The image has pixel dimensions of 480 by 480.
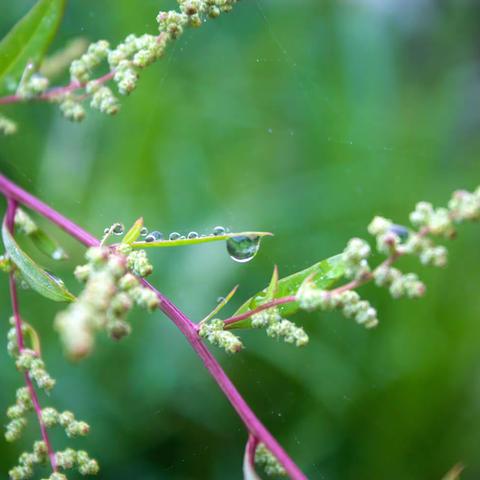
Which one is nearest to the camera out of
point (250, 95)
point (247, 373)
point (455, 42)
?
point (247, 373)

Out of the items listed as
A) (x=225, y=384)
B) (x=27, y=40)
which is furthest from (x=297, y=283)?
(x=27, y=40)

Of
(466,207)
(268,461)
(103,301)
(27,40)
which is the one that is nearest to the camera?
(103,301)

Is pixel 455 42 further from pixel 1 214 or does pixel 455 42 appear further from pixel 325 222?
pixel 1 214

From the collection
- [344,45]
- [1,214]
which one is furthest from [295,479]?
[344,45]

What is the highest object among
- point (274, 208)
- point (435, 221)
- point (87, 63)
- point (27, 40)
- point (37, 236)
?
point (27, 40)

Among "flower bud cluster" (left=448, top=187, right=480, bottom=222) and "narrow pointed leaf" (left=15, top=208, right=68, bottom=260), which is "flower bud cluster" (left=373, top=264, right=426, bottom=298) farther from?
"narrow pointed leaf" (left=15, top=208, right=68, bottom=260)

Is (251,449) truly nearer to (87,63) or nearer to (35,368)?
(35,368)

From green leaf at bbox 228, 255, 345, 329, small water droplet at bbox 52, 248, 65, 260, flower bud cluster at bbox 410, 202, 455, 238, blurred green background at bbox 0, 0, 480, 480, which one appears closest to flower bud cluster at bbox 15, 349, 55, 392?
small water droplet at bbox 52, 248, 65, 260
